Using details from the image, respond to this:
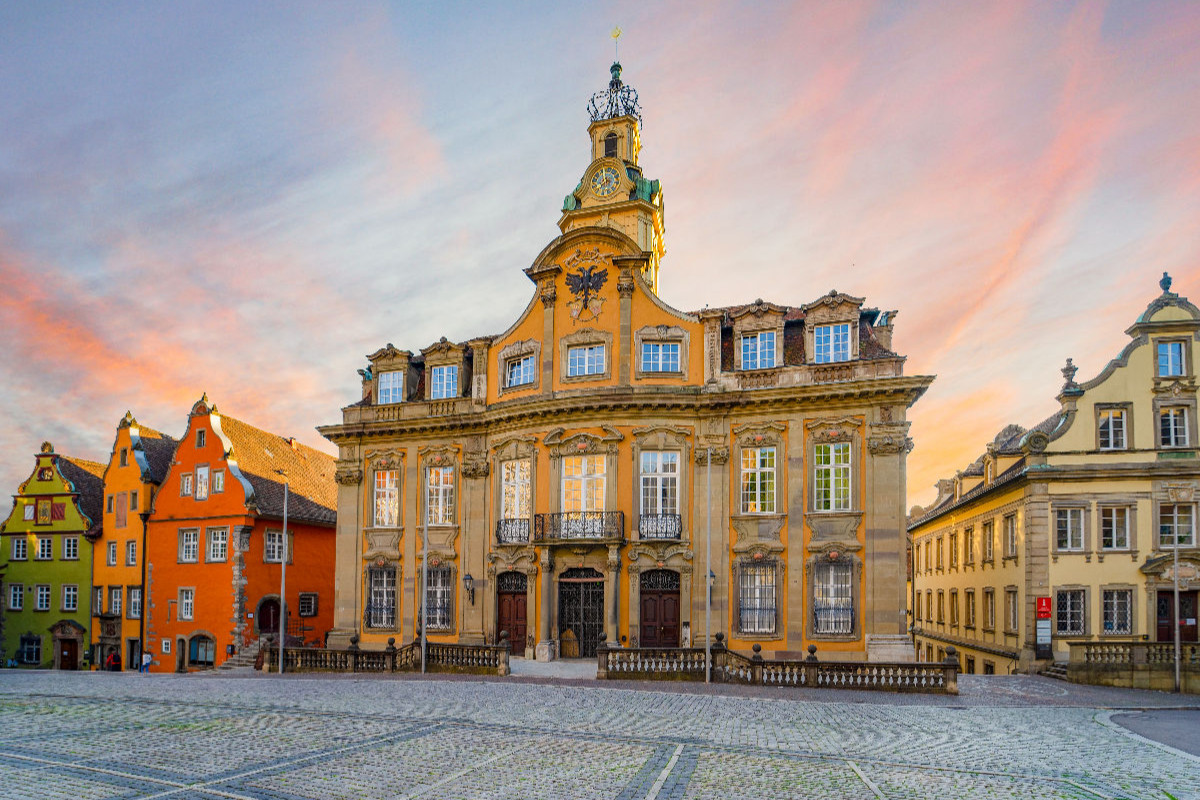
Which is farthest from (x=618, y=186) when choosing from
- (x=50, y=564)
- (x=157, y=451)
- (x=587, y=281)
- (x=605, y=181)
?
(x=50, y=564)

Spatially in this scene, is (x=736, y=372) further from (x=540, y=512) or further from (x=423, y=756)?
(x=423, y=756)

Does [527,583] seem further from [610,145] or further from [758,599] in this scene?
[610,145]

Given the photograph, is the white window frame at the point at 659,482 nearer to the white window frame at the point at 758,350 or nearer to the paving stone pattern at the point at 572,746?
the white window frame at the point at 758,350

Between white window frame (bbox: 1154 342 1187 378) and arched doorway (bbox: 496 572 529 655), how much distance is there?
25.7 metres

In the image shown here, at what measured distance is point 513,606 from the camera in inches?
1475

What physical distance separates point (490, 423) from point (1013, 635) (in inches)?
877

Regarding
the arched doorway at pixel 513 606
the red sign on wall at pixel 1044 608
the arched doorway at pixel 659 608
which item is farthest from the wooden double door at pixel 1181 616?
the arched doorway at pixel 513 606

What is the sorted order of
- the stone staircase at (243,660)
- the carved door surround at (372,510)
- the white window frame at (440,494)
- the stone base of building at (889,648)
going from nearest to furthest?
the stone base of building at (889,648) < the white window frame at (440,494) < the carved door surround at (372,510) < the stone staircase at (243,660)

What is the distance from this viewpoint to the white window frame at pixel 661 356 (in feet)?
120

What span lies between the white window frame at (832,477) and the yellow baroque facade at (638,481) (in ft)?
0.17

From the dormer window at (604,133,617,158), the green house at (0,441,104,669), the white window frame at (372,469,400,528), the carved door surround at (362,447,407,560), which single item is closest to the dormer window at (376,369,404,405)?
the carved door surround at (362,447,407,560)

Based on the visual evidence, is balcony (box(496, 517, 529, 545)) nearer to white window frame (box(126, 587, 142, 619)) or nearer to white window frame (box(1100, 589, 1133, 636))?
white window frame (box(1100, 589, 1133, 636))

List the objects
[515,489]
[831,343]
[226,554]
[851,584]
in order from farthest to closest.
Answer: [226,554] → [515,489] → [831,343] → [851,584]

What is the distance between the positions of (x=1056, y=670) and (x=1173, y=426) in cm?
1059
